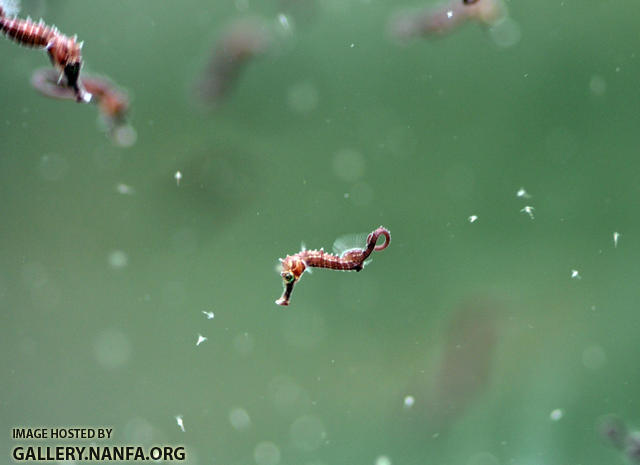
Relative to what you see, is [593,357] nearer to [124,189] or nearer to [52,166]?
[124,189]

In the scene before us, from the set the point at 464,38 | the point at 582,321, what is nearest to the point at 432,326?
the point at 582,321

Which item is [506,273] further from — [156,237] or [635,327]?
[156,237]

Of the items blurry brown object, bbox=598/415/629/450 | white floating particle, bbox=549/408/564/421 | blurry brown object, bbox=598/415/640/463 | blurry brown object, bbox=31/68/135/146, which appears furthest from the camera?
white floating particle, bbox=549/408/564/421

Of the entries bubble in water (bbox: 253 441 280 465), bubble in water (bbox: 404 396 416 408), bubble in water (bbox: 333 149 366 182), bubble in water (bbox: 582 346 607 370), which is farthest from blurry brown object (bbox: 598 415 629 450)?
bubble in water (bbox: 333 149 366 182)

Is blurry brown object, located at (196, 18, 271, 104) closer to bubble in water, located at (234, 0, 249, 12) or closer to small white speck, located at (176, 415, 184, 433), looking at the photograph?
bubble in water, located at (234, 0, 249, 12)

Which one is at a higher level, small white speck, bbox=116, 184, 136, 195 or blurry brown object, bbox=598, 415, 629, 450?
small white speck, bbox=116, 184, 136, 195

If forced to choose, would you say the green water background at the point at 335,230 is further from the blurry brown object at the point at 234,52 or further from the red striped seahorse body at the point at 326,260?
the red striped seahorse body at the point at 326,260

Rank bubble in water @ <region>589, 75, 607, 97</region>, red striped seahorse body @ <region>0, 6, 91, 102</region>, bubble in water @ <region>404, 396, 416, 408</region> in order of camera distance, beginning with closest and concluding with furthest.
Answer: red striped seahorse body @ <region>0, 6, 91, 102</region>, bubble in water @ <region>404, 396, 416, 408</region>, bubble in water @ <region>589, 75, 607, 97</region>
